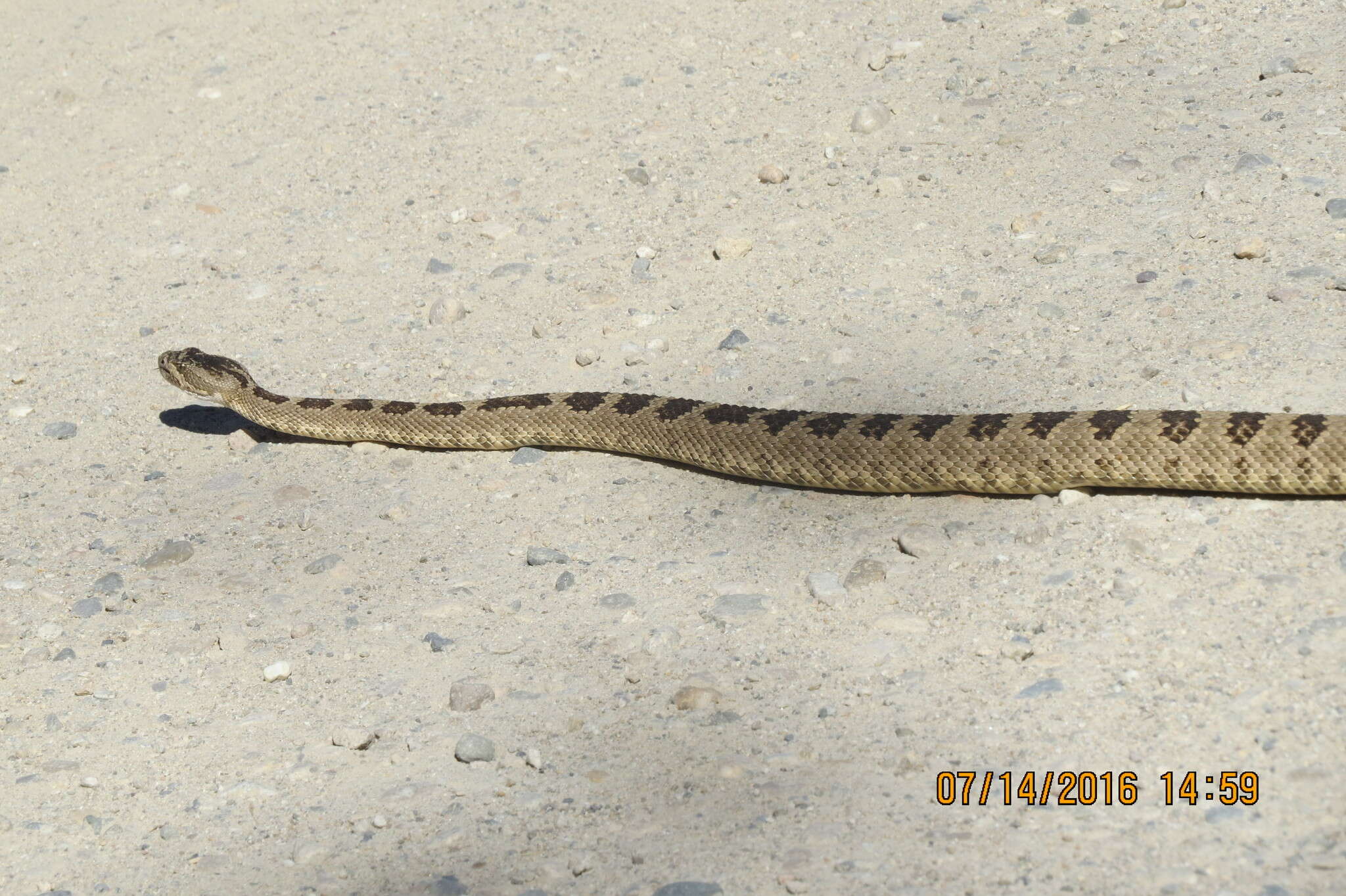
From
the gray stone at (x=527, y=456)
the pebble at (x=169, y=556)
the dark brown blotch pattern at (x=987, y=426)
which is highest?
the dark brown blotch pattern at (x=987, y=426)

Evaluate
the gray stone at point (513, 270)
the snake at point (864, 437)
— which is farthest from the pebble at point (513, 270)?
the snake at point (864, 437)

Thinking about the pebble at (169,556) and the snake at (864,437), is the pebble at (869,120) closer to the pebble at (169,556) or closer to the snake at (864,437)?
the snake at (864,437)

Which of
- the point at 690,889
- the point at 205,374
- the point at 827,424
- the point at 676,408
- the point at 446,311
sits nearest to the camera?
the point at 690,889

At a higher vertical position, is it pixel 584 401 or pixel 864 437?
pixel 864 437

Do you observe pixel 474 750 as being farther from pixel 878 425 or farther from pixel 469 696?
pixel 878 425

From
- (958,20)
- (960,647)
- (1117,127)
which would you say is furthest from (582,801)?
(958,20)

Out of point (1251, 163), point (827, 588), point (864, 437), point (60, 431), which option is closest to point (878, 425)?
point (864, 437)
